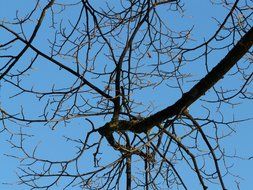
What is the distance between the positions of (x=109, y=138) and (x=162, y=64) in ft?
2.17

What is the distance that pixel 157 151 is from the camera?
3.74 metres

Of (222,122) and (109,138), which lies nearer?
(109,138)

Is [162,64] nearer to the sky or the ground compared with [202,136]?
nearer to the sky

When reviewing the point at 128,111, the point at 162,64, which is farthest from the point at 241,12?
the point at 128,111

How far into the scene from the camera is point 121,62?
11.6 ft

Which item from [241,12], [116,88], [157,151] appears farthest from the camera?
[157,151]

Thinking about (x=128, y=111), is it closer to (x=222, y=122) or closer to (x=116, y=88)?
(x=116, y=88)

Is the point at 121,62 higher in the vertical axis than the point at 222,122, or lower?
higher

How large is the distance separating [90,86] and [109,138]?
1.14ft

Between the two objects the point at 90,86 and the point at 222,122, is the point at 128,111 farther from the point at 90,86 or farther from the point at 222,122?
the point at 222,122

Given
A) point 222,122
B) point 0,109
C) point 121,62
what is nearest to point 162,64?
point 121,62

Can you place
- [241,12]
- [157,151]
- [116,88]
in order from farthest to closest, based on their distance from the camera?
[157,151]
[116,88]
[241,12]

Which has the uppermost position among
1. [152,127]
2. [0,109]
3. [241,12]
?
[241,12]

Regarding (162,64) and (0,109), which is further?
(162,64)
